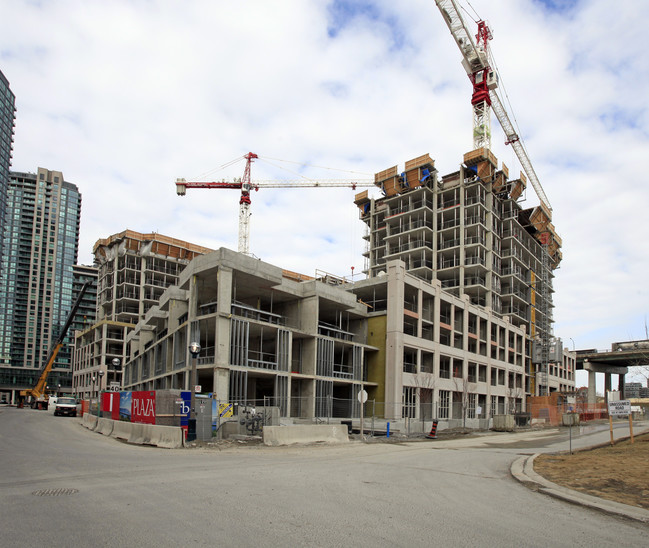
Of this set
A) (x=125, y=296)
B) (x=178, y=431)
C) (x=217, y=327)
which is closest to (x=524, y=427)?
(x=217, y=327)

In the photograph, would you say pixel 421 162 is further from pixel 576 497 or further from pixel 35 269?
pixel 35 269

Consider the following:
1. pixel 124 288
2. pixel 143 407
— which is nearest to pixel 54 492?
pixel 143 407

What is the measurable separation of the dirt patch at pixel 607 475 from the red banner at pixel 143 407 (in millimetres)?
18107

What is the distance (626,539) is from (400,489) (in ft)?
16.0

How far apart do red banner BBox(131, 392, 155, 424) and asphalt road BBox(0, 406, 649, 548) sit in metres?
10.8

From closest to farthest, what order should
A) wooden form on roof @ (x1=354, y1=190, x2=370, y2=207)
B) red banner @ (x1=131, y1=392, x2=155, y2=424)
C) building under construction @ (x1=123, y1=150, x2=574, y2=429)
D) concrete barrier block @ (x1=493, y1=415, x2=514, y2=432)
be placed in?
red banner @ (x1=131, y1=392, x2=155, y2=424) < building under construction @ (x1=123, y1=150, x2=574, y2=429) < concrete barrier block @ (x1=493, y1=415, x2=514, y2=432) < wooden form on roof @ (x1=354, y1=190, x2=370, y2=207)

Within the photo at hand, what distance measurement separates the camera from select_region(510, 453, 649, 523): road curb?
8560 millimetres

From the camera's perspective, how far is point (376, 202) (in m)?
93.6

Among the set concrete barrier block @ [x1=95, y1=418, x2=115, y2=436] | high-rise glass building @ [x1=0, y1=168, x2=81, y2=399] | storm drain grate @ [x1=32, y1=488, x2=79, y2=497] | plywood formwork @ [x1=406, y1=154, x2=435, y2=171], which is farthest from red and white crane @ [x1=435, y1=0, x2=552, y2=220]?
high-rise glass building @ [x1=0, y1=168, x2=81, y2=399]

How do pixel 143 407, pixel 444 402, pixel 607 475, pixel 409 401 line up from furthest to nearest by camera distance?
pixel 444 402
pixel 409 401
pixel 143 407
pixel 607 475

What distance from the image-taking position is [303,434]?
2508cm

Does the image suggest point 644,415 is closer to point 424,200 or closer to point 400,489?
point 424,200

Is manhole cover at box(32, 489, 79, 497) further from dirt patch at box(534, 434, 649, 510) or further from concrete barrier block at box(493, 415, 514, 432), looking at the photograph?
concrete barrier block at box(493, 415, 514, 432)

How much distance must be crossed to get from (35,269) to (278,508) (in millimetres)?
205959
